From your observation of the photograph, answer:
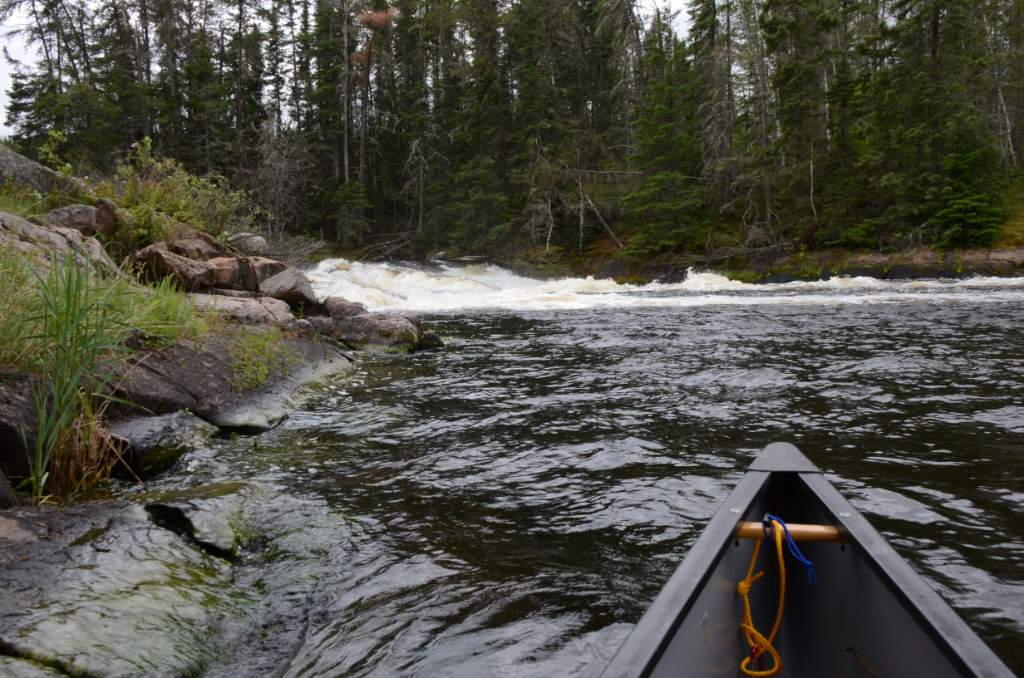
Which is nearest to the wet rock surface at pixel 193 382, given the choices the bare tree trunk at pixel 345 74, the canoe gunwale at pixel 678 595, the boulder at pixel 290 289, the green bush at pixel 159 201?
the green bush at pixel 159 201

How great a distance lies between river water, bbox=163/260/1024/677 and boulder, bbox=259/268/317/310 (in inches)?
111

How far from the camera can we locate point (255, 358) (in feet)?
22.3

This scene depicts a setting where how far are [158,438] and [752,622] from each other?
14.4 ft

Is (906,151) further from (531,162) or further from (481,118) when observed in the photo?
(481,118)

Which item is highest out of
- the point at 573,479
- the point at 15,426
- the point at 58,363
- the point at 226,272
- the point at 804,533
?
the point at 226,272

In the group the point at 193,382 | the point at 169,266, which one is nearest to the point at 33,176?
the point at 169,266

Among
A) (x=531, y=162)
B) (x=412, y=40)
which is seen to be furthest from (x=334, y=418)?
(x=412, y=40)

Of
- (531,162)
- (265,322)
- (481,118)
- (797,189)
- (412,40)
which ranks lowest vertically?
(265,322)

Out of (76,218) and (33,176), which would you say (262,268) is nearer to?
(76,218)

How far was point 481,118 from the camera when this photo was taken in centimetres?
3098

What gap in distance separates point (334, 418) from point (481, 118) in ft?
89.7

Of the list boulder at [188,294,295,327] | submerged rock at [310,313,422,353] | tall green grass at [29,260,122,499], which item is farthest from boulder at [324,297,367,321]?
tall green grass at [29,260,122,499]

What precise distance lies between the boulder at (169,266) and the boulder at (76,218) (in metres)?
0.90

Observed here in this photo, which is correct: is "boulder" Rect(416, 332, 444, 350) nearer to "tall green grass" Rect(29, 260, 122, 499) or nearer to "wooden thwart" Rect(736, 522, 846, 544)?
"tall green grass" Rect(29, 260, 122, 499)
